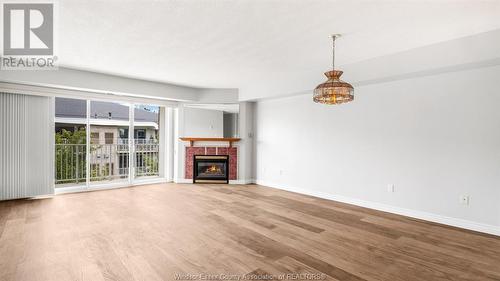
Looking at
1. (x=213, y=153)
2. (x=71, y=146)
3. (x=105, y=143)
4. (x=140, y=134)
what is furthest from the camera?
(x=213, y=153)

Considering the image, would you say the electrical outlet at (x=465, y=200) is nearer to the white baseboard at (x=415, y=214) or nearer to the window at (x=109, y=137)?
the white baseboard at (x=415, y=214)

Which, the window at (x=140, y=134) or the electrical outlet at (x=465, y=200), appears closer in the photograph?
the electrical outlet at (x=465, y=200)

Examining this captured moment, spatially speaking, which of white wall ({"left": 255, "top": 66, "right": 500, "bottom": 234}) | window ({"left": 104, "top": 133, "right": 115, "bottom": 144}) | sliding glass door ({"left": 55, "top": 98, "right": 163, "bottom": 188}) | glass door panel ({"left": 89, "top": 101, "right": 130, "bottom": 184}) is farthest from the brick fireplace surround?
window ({"left": 104, "top": 133, "right": 115, "bottom": 144})

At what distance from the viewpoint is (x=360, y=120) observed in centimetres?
461

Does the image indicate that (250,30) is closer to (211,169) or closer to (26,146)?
(211,169)

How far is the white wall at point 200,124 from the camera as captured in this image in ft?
22.3

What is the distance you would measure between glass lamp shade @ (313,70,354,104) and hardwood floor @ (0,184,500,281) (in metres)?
1.72

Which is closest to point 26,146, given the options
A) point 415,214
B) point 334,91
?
point 334,91

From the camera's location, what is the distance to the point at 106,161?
627cm

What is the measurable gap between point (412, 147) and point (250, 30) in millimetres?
3068

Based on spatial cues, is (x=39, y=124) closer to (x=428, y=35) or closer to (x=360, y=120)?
(x=360, y=120)

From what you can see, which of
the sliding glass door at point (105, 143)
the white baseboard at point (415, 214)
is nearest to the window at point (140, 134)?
the sliding glass door at point (105, 143)

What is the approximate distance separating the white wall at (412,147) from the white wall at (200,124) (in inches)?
84.7

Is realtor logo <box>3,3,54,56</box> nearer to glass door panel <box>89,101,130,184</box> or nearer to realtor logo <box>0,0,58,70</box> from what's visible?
realtor logo <box>0,0,58,70</box>
